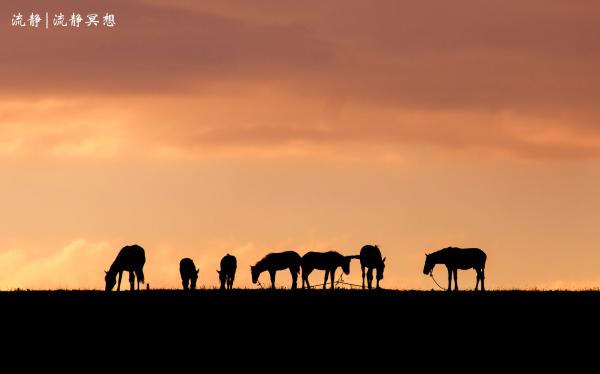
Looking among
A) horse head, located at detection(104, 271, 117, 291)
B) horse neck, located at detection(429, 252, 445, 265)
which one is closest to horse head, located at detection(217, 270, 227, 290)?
horse head, located at detection(104, 271, 117, 291)

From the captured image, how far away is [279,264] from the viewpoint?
63.1 m

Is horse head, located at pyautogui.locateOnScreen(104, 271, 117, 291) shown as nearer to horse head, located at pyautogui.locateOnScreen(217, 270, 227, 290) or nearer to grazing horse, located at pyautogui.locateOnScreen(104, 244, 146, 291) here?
grazing horse, located at pyautogui.locateOnScreen(104, 244, 146, 291)

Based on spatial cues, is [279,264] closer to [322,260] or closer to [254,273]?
[254,273]

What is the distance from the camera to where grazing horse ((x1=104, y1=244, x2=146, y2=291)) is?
57906 millimetres

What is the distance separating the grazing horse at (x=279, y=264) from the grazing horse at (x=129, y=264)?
729 cm

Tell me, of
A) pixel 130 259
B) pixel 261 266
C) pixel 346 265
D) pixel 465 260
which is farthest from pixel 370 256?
pixel 130 259

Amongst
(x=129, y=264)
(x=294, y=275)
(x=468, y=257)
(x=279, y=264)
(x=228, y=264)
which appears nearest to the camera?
(x=129, y=264)

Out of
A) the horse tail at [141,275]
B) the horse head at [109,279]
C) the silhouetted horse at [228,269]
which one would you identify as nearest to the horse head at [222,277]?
the silhouetted horse at [228,269]

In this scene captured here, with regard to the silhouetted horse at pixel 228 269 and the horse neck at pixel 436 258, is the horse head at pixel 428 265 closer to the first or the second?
the horse neck at pixel 436 258

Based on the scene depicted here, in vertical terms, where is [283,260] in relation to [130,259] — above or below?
above
